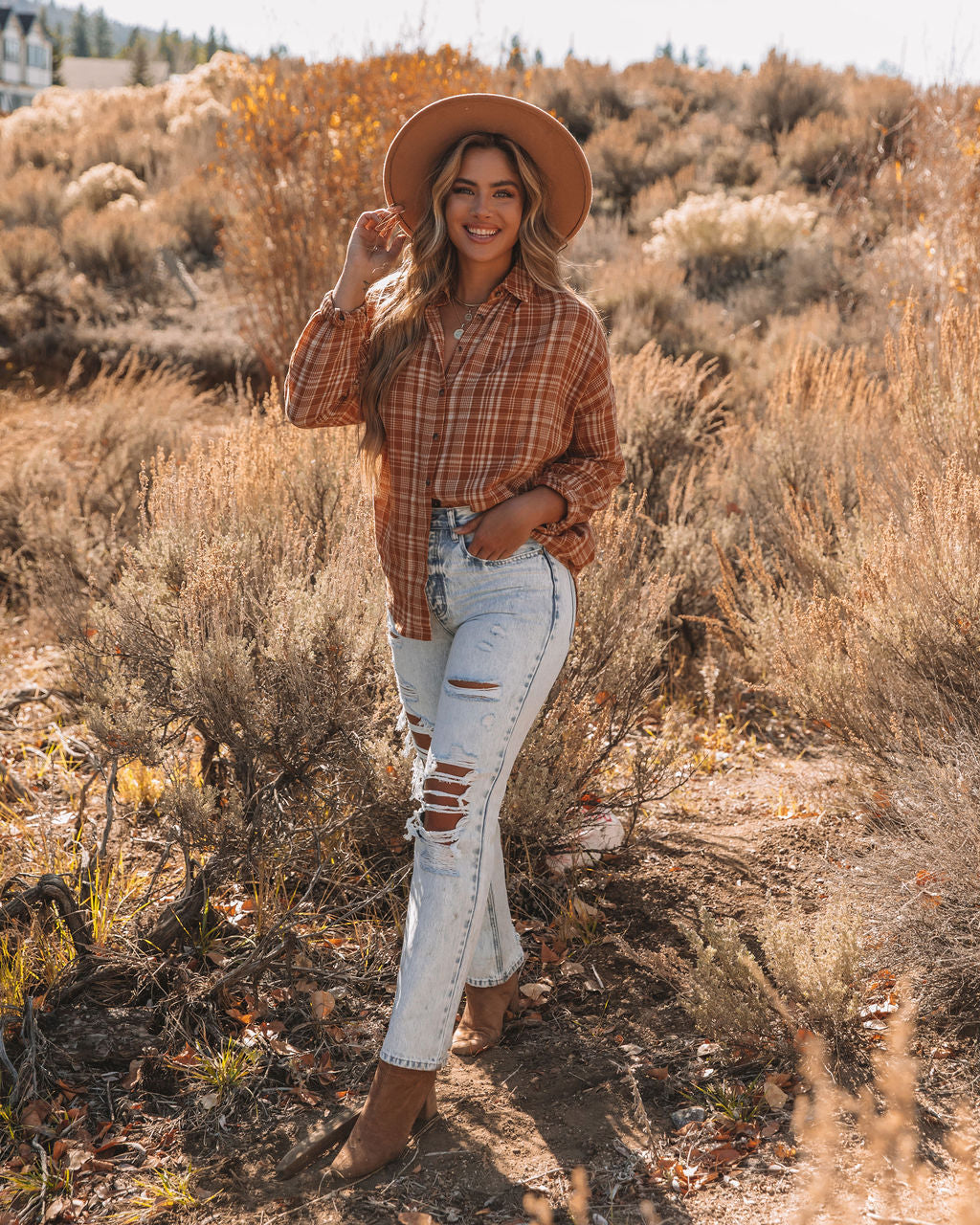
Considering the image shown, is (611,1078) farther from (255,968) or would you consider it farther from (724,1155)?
(255,968)

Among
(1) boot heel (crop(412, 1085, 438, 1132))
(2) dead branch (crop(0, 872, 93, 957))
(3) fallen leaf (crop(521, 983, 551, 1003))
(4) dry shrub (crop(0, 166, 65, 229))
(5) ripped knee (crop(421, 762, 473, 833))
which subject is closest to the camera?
(5) ripped knee (crop(421, 762, 473, 833))

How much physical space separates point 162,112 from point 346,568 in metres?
23.7

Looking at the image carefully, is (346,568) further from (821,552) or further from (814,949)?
(821,552)

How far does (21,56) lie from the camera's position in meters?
66.4

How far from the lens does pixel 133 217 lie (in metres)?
14.0

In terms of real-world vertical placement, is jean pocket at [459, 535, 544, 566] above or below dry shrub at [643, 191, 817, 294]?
below

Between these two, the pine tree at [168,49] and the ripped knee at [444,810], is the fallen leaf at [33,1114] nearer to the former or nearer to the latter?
the ripped knee at [444,810]

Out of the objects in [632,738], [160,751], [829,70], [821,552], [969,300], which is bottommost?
[632,738]

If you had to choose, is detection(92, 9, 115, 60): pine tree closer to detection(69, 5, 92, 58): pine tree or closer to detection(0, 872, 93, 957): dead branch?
detection(69, 5, 92, 58): pine tree

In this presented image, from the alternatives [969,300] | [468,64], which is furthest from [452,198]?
[468,64]

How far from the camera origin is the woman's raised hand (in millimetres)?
2305

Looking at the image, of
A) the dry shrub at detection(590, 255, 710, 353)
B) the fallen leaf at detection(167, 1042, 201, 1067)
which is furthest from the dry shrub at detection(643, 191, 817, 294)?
the fallen leaf at detection(167, 1042, 201, 1067)

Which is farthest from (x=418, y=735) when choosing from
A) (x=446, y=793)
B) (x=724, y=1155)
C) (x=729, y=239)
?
(x=729, y=239)

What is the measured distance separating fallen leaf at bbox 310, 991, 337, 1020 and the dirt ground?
41 millimetres
